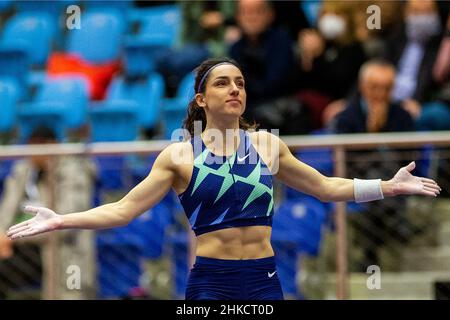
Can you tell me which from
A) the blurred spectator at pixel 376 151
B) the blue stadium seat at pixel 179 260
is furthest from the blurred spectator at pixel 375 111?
the blue stadium seat at pixel 179 260

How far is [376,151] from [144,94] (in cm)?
355

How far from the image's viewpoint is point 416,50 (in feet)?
40.7

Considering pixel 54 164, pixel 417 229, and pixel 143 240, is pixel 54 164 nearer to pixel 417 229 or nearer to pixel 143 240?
pixel 143 240

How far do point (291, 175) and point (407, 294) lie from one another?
3466mm

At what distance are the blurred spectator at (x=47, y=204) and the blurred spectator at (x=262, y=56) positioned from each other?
6.72 ft

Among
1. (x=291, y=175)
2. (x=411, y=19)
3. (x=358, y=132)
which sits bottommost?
(x=291, y=175)

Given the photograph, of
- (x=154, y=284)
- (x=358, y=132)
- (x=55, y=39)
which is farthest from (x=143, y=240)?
(x=55, y=39)

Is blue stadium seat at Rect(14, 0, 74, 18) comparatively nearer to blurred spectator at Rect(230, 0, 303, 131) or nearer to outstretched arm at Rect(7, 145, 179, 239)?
blurred spectator at Rect(230, 0, 303, 131)

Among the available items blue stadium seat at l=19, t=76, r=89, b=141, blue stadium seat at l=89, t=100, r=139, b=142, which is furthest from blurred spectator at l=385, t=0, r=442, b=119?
blue stadium seat at l=19, t=76, r=89, b=141

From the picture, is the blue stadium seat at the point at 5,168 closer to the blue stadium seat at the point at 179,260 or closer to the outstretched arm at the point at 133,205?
the blue stadium seat at the point at 179,260

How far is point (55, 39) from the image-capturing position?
48.4 feet

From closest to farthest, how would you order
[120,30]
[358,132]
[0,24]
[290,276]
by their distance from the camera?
1. [290,276]
2. [358,132]
3. [120,30]
4. [0,24]

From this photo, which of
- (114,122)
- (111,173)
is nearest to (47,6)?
(114,122)

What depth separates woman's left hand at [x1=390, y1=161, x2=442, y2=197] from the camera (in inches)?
287
